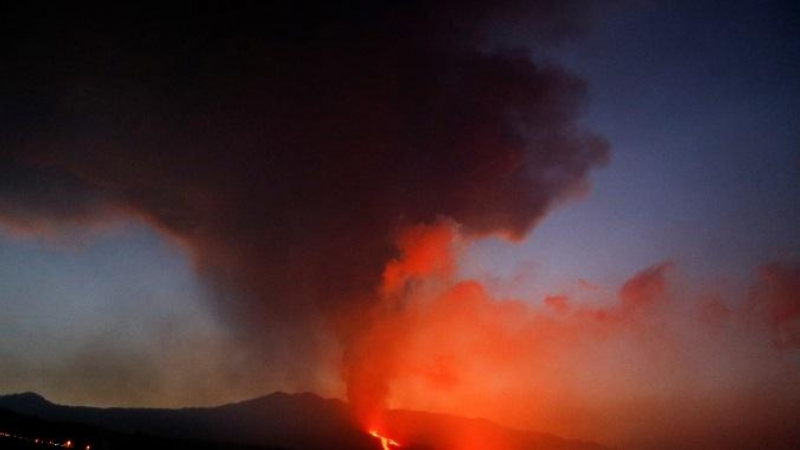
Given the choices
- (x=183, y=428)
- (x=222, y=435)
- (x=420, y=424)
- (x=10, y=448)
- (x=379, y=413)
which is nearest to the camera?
(x=10, y=448)

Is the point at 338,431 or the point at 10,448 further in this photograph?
the point at 338,431

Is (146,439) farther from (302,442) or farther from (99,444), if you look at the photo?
(302,442)

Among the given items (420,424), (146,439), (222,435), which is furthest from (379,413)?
(420,424)

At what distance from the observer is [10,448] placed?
39.5 m

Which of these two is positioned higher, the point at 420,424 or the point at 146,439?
the point at 420,424

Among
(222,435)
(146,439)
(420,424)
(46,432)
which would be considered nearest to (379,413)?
(146,439)

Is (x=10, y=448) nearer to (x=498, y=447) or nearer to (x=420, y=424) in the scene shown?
(x=420, y=424)

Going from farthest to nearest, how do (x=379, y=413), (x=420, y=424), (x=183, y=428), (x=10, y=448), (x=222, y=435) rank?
(x=420, y=424) → (x=183, y=428) → (x=222, y=435) → (x=379, y=413) → (x=10, y=448)

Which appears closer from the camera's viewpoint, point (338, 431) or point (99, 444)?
point (99, 444)

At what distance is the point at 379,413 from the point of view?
315 feet

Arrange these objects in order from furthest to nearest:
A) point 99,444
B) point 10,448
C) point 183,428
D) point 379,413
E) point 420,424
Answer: point 420,424
point 183,428
point 379,413
point 99,444
point 10,448

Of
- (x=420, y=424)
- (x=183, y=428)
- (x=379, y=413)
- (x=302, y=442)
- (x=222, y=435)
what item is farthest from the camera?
(x=420, y=424)

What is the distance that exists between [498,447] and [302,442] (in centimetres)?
7634

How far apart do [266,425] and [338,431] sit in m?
49.8
